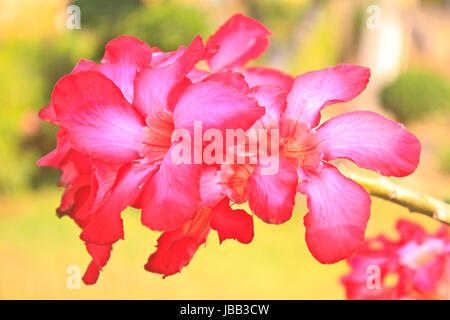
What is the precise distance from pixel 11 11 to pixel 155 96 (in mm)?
4312

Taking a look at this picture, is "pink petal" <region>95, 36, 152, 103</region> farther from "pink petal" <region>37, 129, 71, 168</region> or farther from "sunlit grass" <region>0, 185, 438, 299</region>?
"sunlit grass" <region>0, 185, 438, 299</region>

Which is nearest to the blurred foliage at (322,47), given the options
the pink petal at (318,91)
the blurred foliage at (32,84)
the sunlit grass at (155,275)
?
the sunlit grass at (155,275)

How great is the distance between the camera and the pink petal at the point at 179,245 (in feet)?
1.12

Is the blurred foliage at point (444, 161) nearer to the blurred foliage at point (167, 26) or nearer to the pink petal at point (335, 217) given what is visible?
the blurred foliage at point (167, 26)

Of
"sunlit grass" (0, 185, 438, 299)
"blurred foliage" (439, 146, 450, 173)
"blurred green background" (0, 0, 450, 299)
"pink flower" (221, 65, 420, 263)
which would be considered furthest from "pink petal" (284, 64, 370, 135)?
"blurred foliage" (439, 146, 450, 173)

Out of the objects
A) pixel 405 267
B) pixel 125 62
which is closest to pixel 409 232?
pixel 405 267

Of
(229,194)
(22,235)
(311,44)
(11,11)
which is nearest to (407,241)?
(229,194)

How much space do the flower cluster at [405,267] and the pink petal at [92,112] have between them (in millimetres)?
261

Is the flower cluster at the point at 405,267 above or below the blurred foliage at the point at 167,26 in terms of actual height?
above

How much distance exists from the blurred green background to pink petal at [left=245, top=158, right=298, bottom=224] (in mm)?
1829

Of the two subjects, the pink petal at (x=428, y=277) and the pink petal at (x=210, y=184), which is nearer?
the pink petal at (x=210, y=184)

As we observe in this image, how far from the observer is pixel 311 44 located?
4.98 meters

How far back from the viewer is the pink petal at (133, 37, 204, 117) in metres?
0.32

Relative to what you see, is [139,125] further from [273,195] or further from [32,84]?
[32,84]
